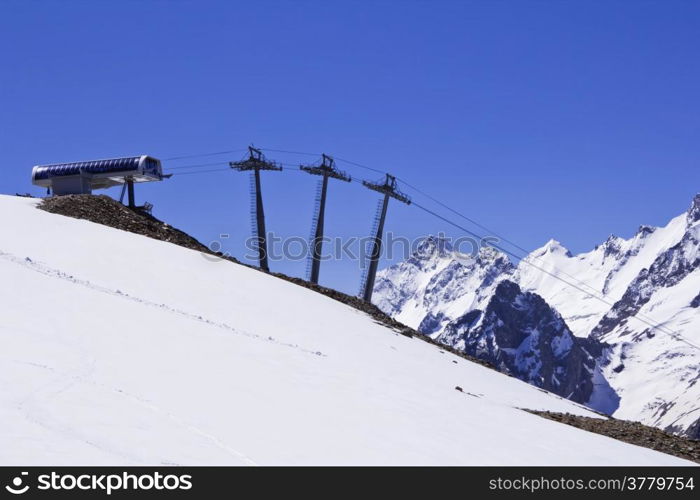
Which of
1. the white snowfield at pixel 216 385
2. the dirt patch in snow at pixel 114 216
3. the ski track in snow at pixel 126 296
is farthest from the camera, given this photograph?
the dirt patch in snow at pixel 114 216

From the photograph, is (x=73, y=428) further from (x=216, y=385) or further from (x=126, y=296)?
(x=126, y=296)

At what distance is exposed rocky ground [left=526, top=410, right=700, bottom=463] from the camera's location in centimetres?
2736

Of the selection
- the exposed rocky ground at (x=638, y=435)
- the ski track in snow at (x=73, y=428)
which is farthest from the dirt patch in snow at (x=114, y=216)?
the ski track in snow at (x=73, y=428)

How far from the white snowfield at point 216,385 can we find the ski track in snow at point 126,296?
16 cm

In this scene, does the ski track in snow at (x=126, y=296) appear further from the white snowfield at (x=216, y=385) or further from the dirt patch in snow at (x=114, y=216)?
the dirt patch in snow at (x=114, y=216)

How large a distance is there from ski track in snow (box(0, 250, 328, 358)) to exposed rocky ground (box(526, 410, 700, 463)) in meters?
9.79

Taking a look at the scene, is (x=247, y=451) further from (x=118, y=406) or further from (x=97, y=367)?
(x=97, y=367)

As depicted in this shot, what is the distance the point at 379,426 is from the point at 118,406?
6.61m

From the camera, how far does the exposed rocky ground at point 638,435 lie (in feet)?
89.8

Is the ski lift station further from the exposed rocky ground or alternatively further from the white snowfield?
the exposed rocky ground

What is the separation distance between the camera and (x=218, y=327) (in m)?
30.7

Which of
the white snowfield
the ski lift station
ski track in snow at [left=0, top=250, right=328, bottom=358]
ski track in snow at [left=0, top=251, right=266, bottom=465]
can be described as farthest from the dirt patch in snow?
ski track in snow at [left=0, top=251, right=266, bottom=465]

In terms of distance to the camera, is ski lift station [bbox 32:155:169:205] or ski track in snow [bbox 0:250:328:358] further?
ski lift station [bbox 32:155:169:205]

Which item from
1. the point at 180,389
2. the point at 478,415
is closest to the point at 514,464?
the point at 478,415
